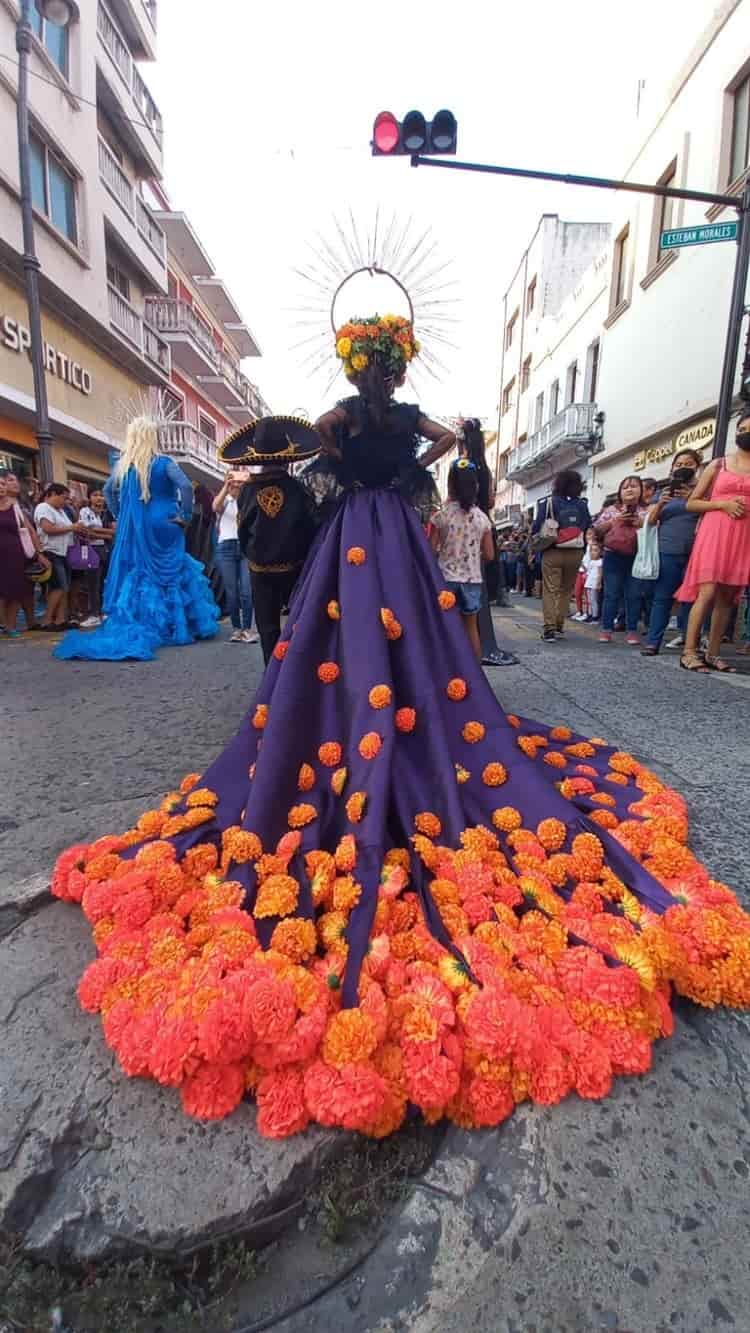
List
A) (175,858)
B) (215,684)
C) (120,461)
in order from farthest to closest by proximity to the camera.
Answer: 1. (120,461)
2. (215,684)
3. (175,858)

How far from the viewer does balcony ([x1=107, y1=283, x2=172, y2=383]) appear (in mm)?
14475

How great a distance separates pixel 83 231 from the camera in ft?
41.8

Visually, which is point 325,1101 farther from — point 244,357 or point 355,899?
point 244,357

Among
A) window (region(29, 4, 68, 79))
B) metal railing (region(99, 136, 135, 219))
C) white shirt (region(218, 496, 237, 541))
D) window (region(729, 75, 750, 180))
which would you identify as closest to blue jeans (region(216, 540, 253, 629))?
white shirt (region(218, 496, 237, 541))

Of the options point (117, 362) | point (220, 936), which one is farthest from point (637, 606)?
point (117, 362)

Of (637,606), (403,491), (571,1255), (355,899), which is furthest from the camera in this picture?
(637,606)

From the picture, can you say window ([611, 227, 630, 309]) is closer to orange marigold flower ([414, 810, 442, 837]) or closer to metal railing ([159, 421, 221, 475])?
metal railing ([159, 421, 221, 475])

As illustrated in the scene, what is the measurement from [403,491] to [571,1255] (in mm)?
2102

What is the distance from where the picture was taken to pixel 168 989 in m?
1.19

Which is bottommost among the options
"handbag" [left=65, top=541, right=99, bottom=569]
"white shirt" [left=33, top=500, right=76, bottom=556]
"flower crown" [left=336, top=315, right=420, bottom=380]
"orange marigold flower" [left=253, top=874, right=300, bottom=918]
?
"orange marigold flower" [left=253, top=874, right=300, bottom=918]

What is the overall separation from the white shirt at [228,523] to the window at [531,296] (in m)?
23.1

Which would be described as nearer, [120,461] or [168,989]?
[168,989]

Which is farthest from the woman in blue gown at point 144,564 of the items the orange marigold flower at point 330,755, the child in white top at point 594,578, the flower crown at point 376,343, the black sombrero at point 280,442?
the child in white top at point 594,578

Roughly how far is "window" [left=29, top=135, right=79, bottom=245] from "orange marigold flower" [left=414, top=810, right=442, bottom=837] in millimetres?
13495
